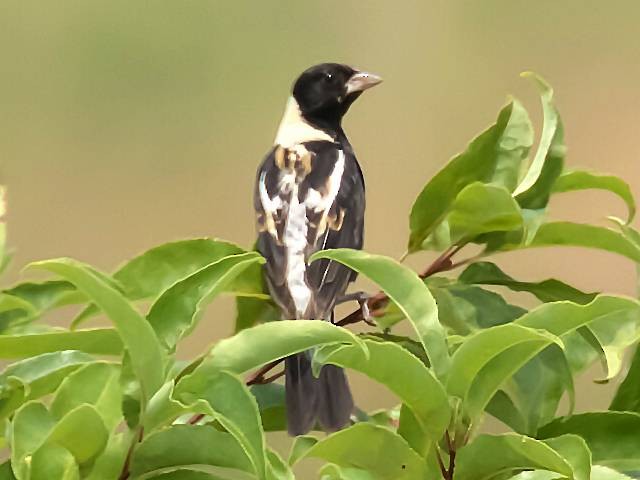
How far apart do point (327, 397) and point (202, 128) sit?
658 mm

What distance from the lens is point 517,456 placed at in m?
0.53

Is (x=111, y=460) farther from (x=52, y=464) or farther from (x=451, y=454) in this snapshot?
(x=451, y=454)

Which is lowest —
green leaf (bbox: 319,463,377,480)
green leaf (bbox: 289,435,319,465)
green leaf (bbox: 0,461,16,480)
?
green leaf (bbox: 289,435,319,465)

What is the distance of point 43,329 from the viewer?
2.14 feet

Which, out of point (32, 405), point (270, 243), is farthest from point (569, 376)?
point (32, 405)

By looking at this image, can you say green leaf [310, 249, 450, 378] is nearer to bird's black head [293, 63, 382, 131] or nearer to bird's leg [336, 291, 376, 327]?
bird's leg [336, 291, 376, 327]

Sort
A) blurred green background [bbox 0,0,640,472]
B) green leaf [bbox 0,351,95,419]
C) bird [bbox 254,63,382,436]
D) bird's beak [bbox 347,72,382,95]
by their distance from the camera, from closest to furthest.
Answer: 1. green leaf [bbox 0,351,95,419]
2. bird [bbox 254,63,382,436]
3. bird's beak [bbox 347,72,382,95]
4. blurred green background [bbox 0,0,640,472]

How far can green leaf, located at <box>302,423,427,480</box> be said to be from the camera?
53 centimetres

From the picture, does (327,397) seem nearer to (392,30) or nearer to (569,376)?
(569,376)

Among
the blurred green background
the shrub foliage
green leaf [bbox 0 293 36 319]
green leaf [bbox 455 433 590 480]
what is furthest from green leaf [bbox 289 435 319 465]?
the blurred green background

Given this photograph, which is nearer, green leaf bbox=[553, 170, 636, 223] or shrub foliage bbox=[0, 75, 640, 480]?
shrub foliage bbox=[0, 75, 640, 480]

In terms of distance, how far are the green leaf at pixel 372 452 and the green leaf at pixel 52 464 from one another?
0.45 ft

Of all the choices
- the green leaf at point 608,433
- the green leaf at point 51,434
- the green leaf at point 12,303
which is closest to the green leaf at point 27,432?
the green leaf at point 51,434

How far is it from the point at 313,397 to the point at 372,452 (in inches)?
5.3
